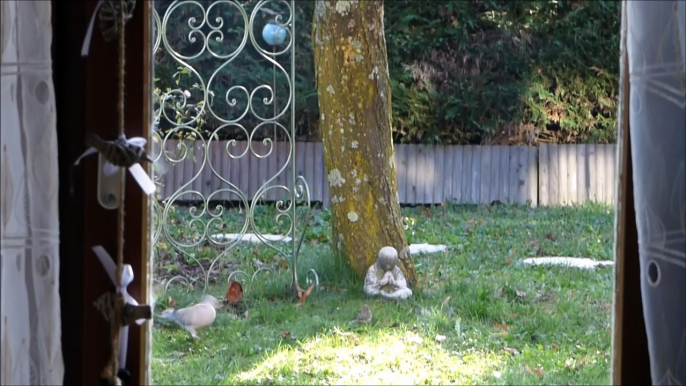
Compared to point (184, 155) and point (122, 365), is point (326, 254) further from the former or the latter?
point (122, 365)

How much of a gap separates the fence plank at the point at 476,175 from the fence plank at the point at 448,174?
14 centimetres

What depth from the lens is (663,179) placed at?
0.92 meters

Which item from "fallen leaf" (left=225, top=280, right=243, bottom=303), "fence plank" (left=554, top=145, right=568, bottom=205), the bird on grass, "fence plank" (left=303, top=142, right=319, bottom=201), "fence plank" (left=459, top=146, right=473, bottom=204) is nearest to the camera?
the bird on grass

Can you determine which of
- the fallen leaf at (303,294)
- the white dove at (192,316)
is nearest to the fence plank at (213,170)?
the fallen leaf at (303,294)

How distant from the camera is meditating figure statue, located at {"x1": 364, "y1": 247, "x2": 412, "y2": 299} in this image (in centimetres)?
322

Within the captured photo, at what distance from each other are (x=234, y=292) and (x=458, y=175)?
3.08 m

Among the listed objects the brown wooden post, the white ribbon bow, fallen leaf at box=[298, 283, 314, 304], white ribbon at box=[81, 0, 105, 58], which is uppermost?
white ribbon at box=[81, 0, 105, 58]

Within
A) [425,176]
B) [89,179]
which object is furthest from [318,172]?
[89,179]

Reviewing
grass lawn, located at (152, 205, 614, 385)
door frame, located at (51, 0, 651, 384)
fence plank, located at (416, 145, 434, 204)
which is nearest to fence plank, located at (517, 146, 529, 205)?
fence plank, located at (416, 145, 434, 204)

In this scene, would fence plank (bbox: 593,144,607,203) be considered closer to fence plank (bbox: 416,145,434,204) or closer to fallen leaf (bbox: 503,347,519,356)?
fence plank (bbox: 416,145,434,204)

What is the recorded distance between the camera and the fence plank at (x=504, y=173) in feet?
19.4

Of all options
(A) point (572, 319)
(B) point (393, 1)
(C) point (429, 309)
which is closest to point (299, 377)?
(C) point (429, 309)

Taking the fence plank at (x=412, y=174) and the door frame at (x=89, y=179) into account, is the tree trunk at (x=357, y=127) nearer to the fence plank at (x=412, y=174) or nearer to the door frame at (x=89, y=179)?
the door frame at (x=89, y=179)

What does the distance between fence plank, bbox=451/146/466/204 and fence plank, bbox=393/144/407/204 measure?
339 millimetres
